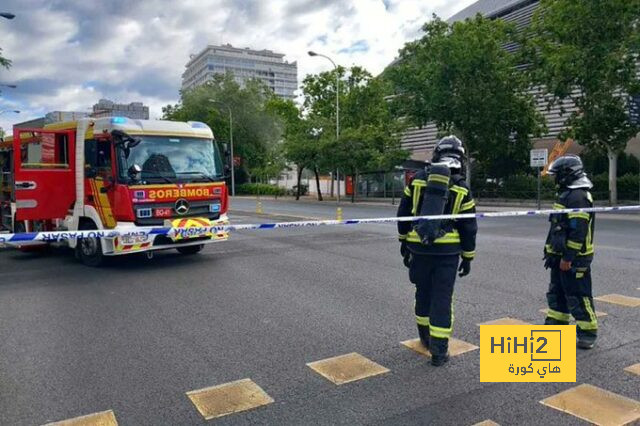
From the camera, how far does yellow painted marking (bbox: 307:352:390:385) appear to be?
13.9 feet

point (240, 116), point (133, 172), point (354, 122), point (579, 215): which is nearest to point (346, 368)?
point (579, 215)

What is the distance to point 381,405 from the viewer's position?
3.73 meters

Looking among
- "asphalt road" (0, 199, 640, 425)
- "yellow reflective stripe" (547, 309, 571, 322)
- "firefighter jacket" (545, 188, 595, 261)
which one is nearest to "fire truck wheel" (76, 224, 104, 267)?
"asphalt road" (0, 199, 640, 425)

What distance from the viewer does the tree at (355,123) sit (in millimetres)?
36750

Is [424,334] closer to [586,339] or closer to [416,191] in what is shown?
[416,191]

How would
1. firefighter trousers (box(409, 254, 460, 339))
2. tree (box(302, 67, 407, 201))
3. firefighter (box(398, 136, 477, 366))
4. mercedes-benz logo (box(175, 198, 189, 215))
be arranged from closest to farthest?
firefighter (box(398, 136, 477, 366)) < firefighter trousers (box(409, 254, 460, 339)) < mercedes-benz logo (box(175, 198, 189, 215)) < tree (box(302, 67, 407, 201))

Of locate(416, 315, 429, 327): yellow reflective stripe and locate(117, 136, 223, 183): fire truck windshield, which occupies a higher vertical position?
locate(117, 136, 223, 183): fire truck windshield

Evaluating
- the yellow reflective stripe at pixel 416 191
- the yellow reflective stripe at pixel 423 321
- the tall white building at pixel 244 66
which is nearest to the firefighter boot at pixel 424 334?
the yellow reflective stripe at pixel 423 321

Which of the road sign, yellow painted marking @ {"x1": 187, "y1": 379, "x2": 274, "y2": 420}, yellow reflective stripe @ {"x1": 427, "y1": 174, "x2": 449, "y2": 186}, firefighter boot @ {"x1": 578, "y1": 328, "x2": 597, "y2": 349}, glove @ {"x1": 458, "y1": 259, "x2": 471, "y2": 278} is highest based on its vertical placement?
the road sign

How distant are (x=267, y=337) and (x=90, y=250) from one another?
19.0 ft

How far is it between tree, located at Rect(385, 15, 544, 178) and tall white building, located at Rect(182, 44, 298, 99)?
123503mm

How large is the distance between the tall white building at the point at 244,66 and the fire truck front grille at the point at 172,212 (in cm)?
14350

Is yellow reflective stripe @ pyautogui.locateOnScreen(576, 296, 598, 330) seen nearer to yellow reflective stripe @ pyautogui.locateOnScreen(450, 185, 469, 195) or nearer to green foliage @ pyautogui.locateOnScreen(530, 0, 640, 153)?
yellow reflective stripe @ pyautogui.locateOnScreen(450, 185, 469, 195)

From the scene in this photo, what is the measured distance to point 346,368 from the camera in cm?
443
